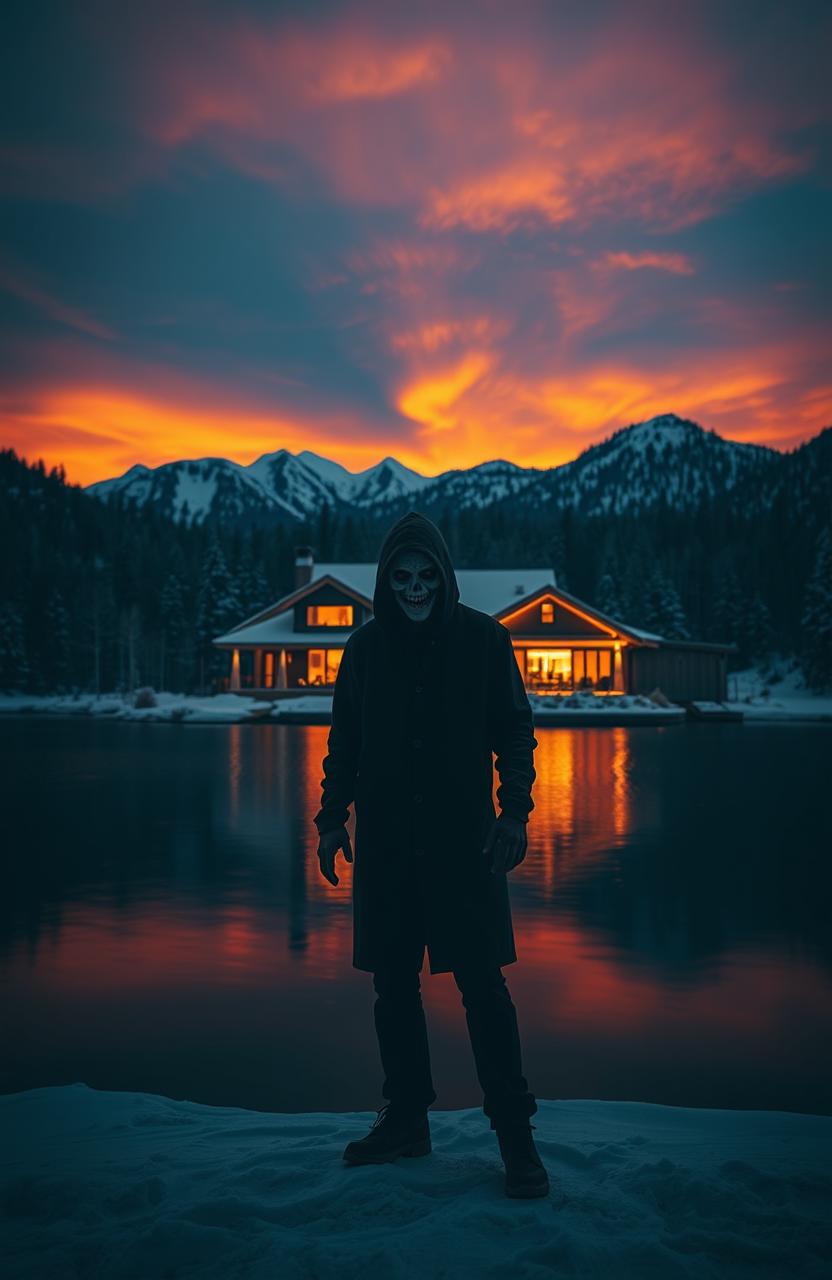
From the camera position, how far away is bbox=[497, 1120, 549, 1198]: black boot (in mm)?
2965

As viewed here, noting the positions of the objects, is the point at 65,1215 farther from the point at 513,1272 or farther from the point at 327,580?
the point at 327,580

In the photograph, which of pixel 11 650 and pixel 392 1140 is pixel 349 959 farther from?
pixel 11 650

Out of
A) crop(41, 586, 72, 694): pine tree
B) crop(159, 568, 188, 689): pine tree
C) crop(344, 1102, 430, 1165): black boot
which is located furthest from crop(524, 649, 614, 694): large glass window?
crop(41, 586, 72, 694): pine tree

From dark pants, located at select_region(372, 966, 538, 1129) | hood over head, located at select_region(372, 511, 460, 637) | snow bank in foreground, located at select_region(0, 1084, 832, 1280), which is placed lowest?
snow bank in foreground, located at select_region(0, 1084, 832, 1280)

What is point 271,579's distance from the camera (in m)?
101

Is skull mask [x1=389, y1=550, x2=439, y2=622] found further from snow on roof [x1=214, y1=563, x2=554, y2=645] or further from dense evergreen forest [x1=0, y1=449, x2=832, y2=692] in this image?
dense evergreen forest [x1=0, y1=449, x2=832, y2=692]

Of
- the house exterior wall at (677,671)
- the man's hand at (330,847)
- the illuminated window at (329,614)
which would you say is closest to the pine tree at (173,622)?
the illuminated window at (329,614)

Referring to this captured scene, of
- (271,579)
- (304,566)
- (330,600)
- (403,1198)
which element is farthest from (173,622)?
(403,1198)

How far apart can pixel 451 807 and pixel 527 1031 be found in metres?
2.20

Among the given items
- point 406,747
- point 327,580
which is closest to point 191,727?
point 327,580

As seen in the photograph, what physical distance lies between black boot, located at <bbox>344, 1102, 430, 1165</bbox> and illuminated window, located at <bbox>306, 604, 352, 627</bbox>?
4749cm

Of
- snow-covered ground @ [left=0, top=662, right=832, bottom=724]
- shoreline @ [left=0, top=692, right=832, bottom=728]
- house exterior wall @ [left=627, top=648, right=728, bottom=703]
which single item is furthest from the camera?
house exterior wall @ [left=627, top=648, right=728, bottom=703]

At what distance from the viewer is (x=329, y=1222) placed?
2791 millimetres

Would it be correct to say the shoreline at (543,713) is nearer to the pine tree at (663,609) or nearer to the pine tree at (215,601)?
the pine tree at (215,601)
